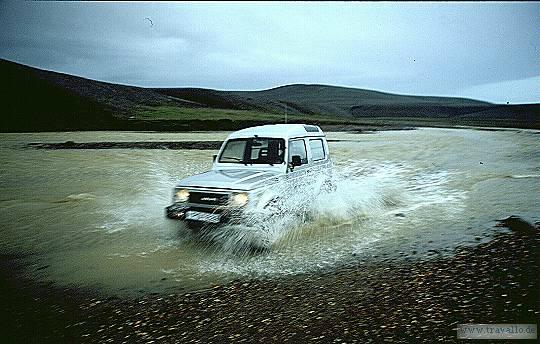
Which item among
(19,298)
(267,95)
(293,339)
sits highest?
(267,95)

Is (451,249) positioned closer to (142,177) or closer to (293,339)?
(293,339)

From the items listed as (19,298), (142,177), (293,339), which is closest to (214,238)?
(19,298)

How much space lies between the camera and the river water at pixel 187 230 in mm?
5543

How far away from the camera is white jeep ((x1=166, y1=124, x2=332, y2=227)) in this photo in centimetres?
605

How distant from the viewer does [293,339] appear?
11.4 feet

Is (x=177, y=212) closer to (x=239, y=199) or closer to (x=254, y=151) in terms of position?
(x=239, y=199)

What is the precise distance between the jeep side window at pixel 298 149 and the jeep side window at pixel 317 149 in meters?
0.35

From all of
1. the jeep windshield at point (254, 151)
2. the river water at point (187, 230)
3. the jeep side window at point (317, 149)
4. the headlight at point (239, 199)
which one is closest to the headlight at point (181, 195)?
the river water at point (187, 230)

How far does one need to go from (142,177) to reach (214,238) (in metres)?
8.25

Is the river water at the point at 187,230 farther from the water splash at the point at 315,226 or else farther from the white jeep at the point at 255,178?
the white jeep at the point at 255,178

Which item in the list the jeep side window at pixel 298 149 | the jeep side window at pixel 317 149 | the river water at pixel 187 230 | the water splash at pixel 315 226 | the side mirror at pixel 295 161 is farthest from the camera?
the jeep side window at pixel 317 149

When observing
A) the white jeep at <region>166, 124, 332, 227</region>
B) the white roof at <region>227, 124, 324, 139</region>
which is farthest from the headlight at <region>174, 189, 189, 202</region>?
the white roof at <region>227, 124, 324, 139</region>

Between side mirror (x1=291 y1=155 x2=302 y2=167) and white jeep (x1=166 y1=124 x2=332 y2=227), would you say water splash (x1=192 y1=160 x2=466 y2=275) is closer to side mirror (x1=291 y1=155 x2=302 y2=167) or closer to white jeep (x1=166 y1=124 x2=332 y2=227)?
white jeep (x1=166 y1=124 x2=332 y2=227)

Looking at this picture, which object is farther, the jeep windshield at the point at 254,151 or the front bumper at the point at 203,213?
the jeep windshield at the point at 254,151
